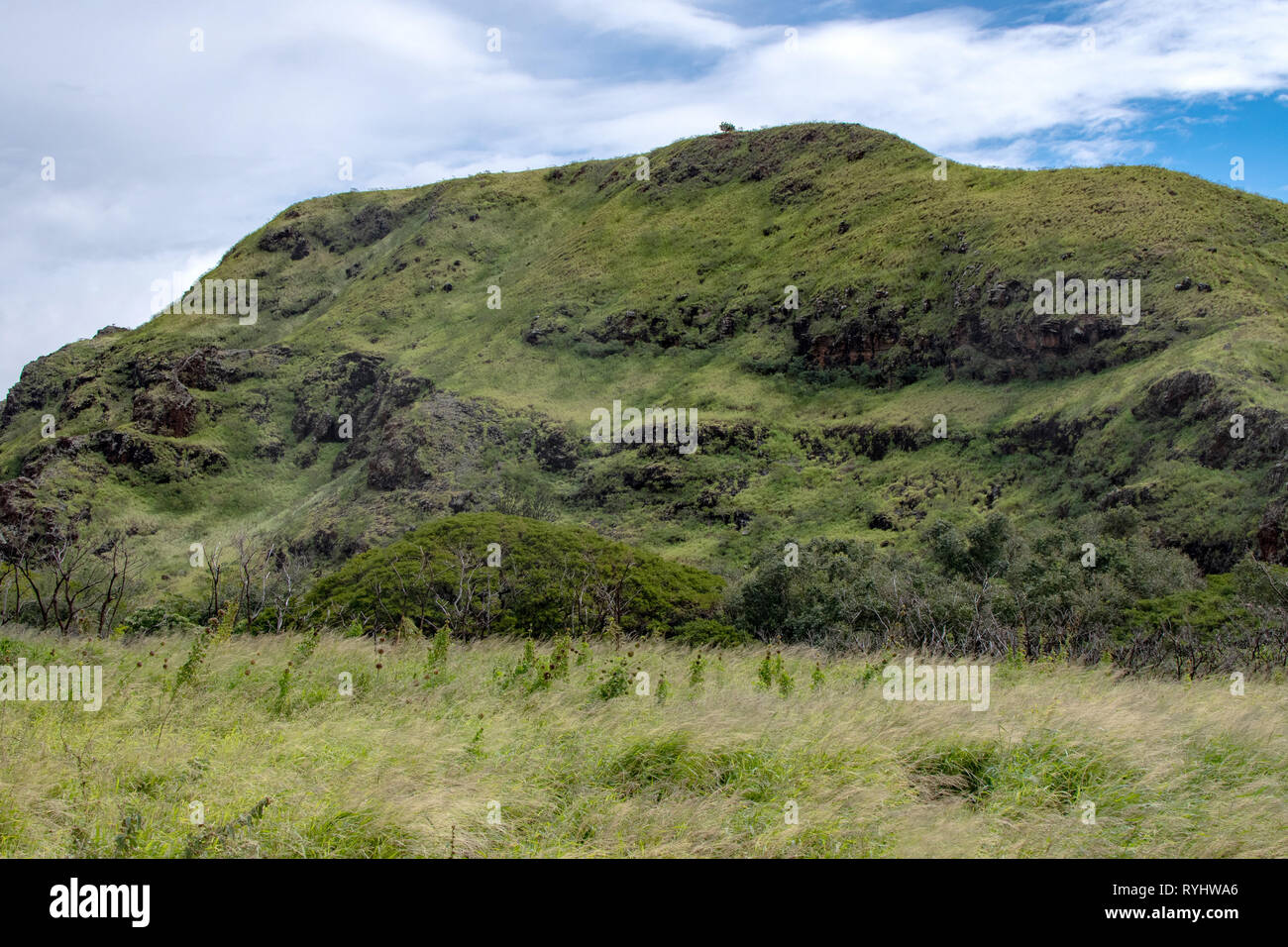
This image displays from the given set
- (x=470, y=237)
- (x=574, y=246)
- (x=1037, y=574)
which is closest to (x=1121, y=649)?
(x=1037, y=574)

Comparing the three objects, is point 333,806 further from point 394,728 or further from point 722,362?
point 722,362

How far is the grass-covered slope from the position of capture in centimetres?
5550

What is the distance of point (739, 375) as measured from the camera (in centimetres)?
8456

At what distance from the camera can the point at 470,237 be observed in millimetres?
125438

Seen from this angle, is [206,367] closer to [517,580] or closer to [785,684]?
[517,580]

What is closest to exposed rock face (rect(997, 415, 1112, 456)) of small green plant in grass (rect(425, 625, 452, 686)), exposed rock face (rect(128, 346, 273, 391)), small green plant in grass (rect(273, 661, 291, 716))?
small green plant in grass (rect(425, 625, 452, 686))

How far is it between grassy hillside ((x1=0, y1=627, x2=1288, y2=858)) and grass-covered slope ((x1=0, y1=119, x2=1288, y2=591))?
39.1 meters

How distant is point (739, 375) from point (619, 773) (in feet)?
262

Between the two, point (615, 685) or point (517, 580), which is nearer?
point (615, 685)

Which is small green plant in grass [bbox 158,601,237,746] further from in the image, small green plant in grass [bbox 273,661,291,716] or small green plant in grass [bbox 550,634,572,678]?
small green plant in grass [bbox 550,634,572,678]

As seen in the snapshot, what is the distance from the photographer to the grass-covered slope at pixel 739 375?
55.5 meters

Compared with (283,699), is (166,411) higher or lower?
higher

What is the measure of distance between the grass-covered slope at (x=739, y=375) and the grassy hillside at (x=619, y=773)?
1540 inches

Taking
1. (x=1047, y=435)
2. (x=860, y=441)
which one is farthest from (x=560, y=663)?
(x=860, y=441)
